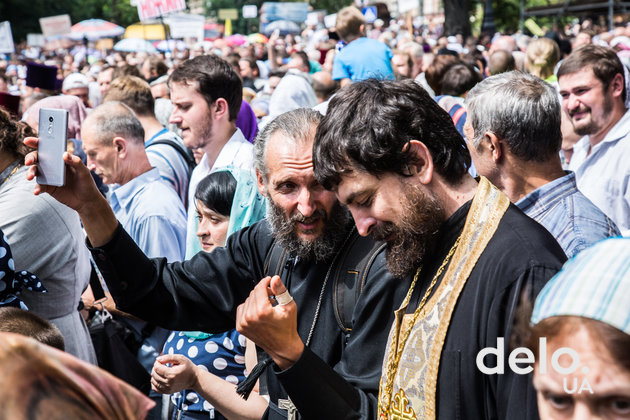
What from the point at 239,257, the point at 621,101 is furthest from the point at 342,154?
the point at 621,101

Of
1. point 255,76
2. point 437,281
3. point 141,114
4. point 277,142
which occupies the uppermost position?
point 277,142

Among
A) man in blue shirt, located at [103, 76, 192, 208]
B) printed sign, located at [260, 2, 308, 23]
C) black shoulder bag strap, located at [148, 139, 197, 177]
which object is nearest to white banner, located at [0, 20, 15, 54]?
man in blue shirt, located at [103, 76, 192, 208]

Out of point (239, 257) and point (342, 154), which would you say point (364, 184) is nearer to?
point (342, 154)

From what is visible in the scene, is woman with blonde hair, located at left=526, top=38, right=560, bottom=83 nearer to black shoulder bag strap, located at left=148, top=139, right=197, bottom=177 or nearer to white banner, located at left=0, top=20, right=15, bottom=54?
black shoulder bag strap, located at left=148, top=139, right=197, bottom=177

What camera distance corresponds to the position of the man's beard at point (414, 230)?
211 cm

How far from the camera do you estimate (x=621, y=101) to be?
15.1 feet

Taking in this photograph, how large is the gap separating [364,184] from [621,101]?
3.02 meters

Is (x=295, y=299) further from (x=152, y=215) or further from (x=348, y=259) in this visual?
(x=152, y=215)

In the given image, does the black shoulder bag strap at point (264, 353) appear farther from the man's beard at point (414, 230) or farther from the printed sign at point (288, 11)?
the printed sign at point (288, 11)

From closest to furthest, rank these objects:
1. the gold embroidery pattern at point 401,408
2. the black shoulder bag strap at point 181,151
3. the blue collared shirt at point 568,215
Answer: the gold embroidery pattern at point 401,408 < the blue collared shirt at point 568,215 < the black shoulder bag strap at point 181,151

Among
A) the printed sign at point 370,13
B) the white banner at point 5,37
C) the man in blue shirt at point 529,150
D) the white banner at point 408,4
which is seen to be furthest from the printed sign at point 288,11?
the man in blue shirt at point 529,150

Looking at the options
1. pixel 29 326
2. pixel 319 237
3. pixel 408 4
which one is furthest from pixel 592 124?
pixel 408 4

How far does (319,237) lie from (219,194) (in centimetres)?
136

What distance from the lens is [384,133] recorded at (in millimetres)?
2105
